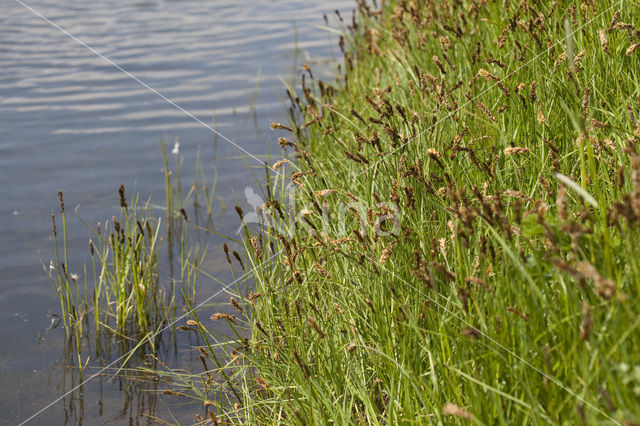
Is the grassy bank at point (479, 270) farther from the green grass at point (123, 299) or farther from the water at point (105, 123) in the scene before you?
the water at point (105, 123)

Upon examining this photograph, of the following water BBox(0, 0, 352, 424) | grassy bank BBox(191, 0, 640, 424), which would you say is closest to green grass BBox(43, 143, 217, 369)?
water BBox(0, 0, 352, 424)

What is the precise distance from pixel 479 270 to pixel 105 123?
549 centimetres

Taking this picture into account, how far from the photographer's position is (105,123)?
6.76 meters

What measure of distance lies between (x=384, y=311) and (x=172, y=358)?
4.74ft

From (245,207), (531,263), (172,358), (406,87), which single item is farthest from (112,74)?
(531,263)

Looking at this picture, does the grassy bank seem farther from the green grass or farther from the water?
the water

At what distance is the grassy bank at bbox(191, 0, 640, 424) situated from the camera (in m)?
1.51

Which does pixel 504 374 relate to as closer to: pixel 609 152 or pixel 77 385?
pixel 609 152

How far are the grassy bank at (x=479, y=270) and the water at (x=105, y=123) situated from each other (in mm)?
917

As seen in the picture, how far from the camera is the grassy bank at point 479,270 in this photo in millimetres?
1514

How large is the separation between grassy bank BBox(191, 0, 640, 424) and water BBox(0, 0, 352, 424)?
3.01ft

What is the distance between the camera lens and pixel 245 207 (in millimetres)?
4805

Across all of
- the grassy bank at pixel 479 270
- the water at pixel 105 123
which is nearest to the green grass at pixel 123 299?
the water at pixel 105 123

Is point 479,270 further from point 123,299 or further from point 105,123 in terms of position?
point 105,123
